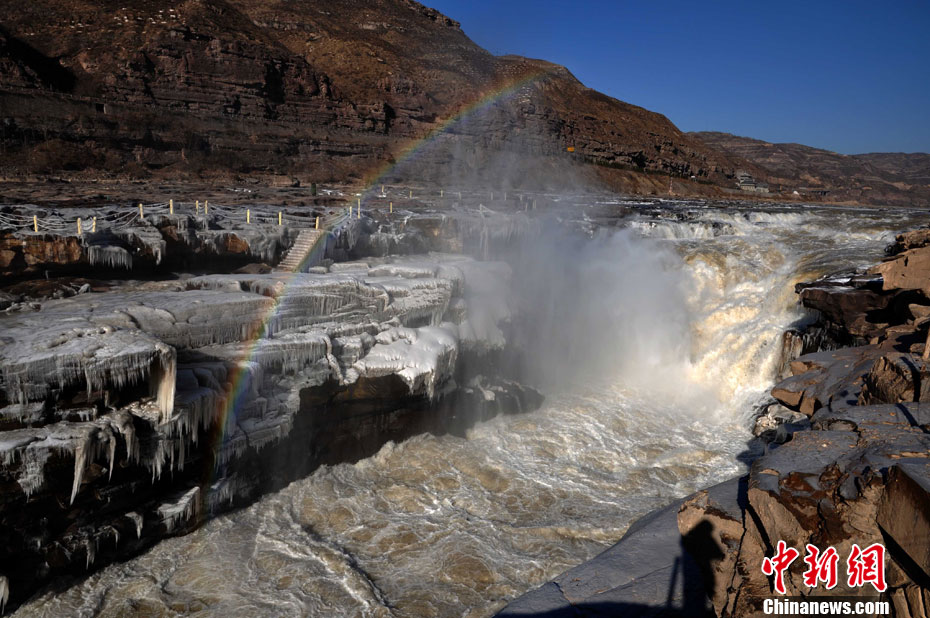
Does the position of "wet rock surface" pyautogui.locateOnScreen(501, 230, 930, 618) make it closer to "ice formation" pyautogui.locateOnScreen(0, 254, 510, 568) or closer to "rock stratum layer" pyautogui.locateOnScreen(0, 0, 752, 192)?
"ice formation" pyautogui.locateOnScreen(0, 254, 510, 568)

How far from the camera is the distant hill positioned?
58.8m

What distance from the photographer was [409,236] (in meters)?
13.3

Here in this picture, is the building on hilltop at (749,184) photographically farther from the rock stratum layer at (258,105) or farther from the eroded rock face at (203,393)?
the eroded rock face at (203,393)

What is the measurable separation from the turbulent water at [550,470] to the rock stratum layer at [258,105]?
65.5 ft

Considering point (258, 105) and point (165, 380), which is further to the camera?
point (258, 105)

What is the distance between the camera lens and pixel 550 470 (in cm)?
814

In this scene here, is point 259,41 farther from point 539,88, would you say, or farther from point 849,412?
point 849,412

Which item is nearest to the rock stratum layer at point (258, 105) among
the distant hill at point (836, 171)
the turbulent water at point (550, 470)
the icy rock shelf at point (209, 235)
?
the icy rock shelf at point (209, 235)

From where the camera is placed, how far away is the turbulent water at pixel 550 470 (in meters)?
5.61

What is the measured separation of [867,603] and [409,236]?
37.4 ft

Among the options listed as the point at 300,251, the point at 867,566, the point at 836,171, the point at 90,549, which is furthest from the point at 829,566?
the point at 836,171

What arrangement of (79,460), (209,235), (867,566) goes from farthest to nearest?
(209,235)
(79,460)
(867,566)

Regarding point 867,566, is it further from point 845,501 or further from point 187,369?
point 187,369

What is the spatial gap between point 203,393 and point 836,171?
317ft
